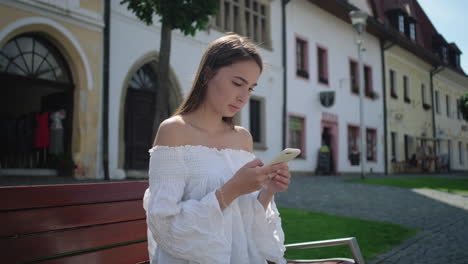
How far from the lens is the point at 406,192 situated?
38.2ft

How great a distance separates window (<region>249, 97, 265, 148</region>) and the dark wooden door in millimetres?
4656

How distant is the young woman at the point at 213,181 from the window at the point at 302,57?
17594 mm

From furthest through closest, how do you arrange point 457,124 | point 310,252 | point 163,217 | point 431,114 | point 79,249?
point 457,124 < point 431,114 < point 310,252 < point 79,249 < point 163,217

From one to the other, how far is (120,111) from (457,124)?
33528mm

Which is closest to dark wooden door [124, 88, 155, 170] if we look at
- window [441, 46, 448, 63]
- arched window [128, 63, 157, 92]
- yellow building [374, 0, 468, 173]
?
arched window [128, 63, 157, 92]

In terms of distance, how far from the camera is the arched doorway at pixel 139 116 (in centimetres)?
1265

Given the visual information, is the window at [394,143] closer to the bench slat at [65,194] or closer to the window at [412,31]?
the window at [412,31]

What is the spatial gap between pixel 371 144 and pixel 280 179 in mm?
23850

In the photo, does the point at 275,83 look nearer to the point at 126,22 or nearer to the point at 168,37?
the point at 126,22

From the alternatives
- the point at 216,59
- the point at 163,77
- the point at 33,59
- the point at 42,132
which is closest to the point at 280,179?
the point at 216,59

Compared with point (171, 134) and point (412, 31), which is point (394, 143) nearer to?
point (412, 31)

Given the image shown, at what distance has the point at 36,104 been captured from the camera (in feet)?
39.8

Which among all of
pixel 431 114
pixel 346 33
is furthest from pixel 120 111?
pixel 431 114

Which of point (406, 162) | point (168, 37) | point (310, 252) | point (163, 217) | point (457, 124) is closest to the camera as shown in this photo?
point (163, 217)
